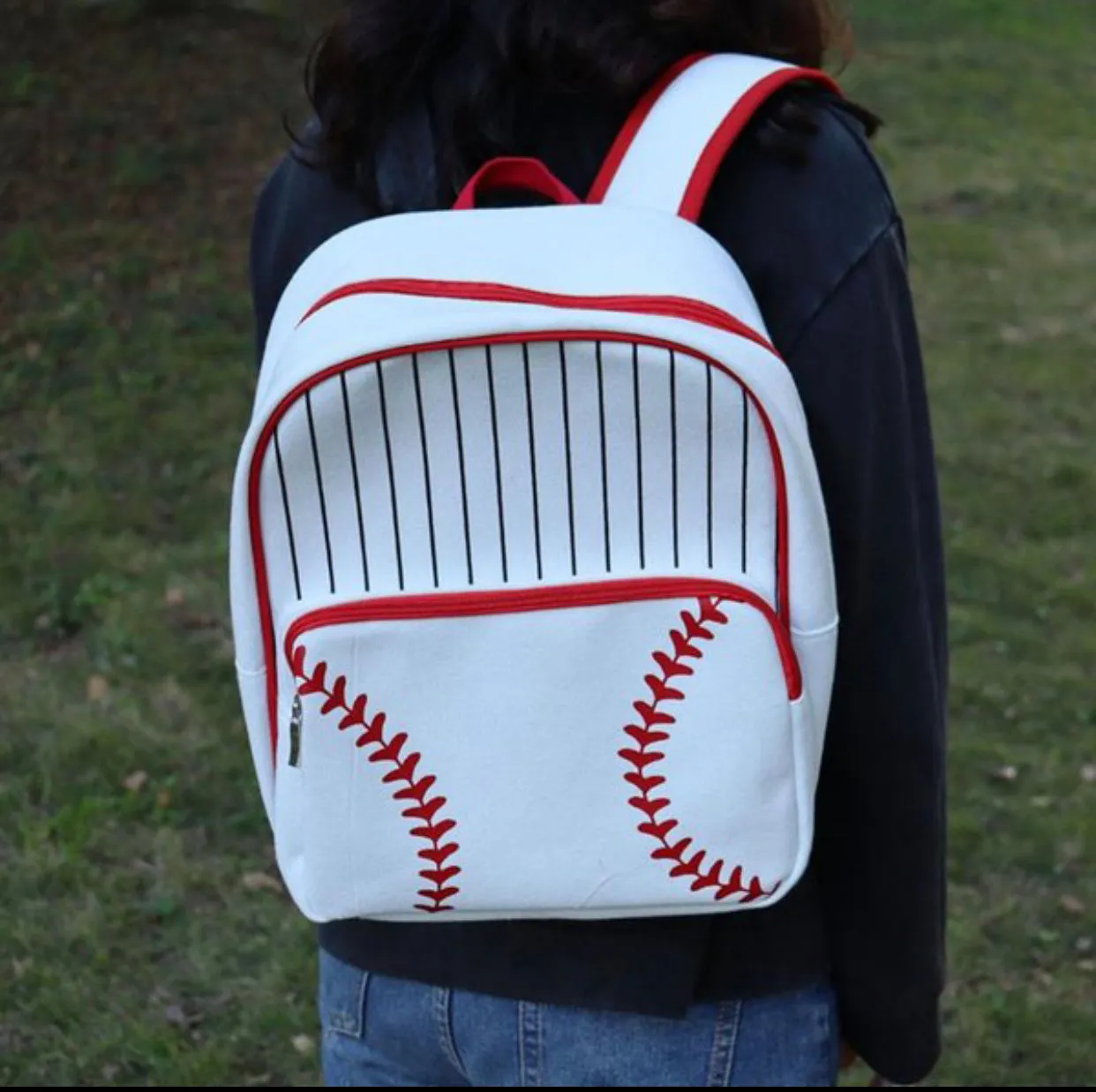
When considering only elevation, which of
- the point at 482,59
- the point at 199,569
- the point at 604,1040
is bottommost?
the point at 199,569

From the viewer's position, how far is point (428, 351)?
4.05ft

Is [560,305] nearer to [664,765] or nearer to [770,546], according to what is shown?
[770,546]

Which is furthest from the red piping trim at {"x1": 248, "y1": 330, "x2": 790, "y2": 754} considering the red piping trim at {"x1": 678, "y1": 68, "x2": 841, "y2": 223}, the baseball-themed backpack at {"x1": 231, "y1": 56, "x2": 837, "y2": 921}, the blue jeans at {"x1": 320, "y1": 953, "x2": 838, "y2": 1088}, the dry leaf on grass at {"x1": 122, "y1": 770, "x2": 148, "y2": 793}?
the dry leaf on grass at {"x1": 122, "y1": 770, "x2": 148, "y2": 793}

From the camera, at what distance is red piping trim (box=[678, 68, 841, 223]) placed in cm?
128

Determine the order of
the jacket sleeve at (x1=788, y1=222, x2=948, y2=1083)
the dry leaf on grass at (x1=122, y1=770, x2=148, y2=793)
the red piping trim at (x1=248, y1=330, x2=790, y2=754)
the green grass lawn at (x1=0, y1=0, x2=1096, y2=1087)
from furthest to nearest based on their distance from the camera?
1. the dry leaf on grass at (x1=122, y1=770, x2=148, y2=793)
2. the green grass lawn at (x1=0, y1=0, x2=1096, y2=1087)
3. the jacket sleeve at (x1=788, y1=222, x2=948, y2=1083)
4. the red piping trim at (x1=248, y1=330, x2=790, y2=754)

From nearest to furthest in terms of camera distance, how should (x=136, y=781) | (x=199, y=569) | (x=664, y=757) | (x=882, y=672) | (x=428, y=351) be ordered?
(x=428, y=351) → (x=664, y=757) → (x=882, y=672) → (x=136, y=781) → (x=199, y=569)

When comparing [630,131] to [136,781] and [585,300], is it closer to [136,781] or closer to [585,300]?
[585,300]

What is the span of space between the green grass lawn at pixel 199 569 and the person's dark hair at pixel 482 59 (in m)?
2.20

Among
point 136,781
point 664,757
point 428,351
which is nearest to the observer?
point 428,351

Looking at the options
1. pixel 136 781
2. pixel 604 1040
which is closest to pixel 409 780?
pixel 604 1040

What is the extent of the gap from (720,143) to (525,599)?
0.36 meters

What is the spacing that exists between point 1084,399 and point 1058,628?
1.74 m

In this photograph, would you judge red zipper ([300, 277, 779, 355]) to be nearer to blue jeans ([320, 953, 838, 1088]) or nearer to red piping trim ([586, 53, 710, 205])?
red piping trim ([586, 53, 710, 205])

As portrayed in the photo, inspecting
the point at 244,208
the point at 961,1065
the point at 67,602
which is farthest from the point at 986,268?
the point at 961,1065
